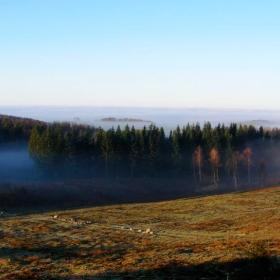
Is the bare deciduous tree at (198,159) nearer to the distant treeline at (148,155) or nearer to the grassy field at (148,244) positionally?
the distant treeline at (148,155)

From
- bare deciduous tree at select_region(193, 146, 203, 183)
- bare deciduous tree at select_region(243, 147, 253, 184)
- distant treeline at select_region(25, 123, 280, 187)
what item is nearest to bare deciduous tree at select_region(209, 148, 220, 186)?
distant treeline at select_region(25, 123, 280, 187)

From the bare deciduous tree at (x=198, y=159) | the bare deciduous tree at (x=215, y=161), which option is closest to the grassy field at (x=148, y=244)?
the bare deciduous tree at (x=215, y=161)

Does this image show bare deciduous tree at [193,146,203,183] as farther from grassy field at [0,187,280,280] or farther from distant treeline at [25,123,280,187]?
grassy field at [0,187,280,280]

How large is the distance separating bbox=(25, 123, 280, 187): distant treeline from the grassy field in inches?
2313

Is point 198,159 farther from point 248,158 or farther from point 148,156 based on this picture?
point 248,158

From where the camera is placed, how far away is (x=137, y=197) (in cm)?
11338

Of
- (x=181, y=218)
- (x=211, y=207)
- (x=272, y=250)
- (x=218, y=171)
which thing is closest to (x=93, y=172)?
(x=218, y=171)

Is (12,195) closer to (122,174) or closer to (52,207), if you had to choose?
(52,207)

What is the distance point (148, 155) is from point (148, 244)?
9518 centimetres

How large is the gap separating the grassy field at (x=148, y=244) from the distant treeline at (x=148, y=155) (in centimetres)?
5876

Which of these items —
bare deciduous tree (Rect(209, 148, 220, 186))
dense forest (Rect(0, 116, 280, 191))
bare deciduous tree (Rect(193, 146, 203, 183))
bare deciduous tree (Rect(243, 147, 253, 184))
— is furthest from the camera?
bare deciduous tree (Rect(243, 147, 253, 184))

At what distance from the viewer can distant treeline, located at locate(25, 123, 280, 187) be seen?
436ft

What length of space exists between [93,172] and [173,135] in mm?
28455

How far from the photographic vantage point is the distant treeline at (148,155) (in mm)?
132750
